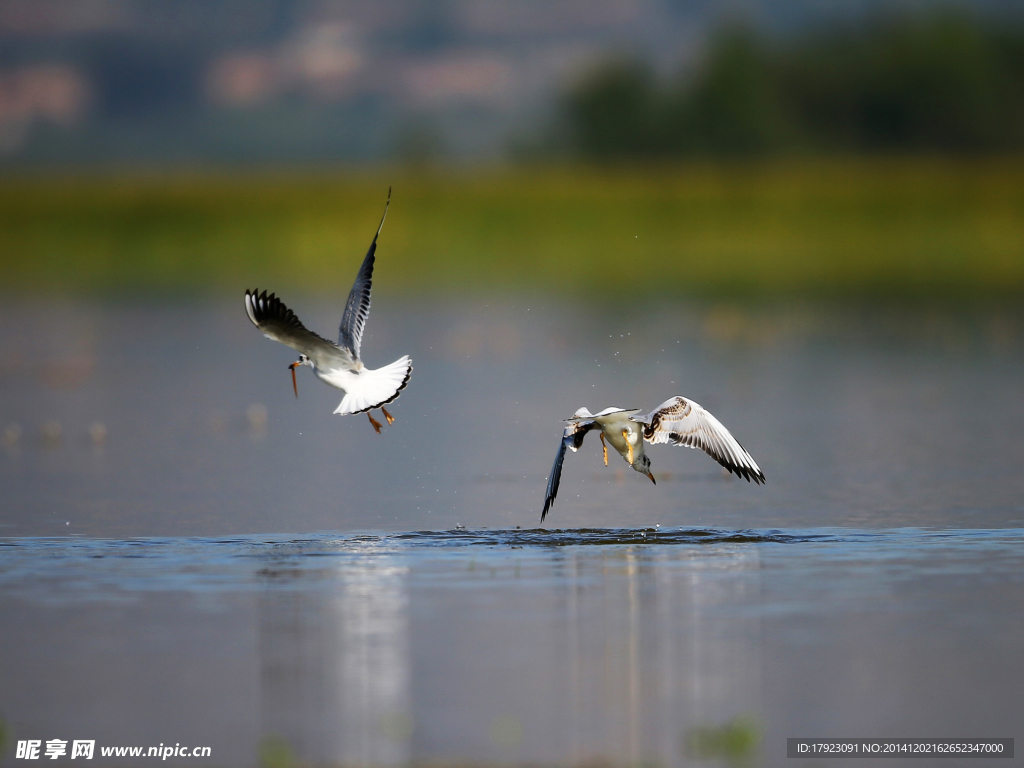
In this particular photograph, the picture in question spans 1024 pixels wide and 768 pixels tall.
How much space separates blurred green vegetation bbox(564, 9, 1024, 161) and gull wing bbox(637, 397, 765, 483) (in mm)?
122624

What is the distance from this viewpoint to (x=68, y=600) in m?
10.3

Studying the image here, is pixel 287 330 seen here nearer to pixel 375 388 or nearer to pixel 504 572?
pixel 375 388

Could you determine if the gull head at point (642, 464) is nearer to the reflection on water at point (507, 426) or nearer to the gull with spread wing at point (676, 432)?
the gull with spread wing at point (676, 432)

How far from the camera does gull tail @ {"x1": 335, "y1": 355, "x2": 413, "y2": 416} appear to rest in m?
12.3

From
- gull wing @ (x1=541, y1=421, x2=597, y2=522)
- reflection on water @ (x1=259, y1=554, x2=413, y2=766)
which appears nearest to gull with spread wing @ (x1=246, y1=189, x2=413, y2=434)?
gull wing @ (x1=541, y1=421, x2=597, y2=522)

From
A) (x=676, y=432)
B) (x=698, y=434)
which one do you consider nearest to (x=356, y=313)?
(x=676, y=432)

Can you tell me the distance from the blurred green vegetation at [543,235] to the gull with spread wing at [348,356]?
27041mm

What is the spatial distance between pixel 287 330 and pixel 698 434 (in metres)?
2.92

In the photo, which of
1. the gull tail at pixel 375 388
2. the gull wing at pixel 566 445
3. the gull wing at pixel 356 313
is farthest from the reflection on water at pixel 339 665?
the gull wing at pixel 356 313

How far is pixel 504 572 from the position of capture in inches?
434

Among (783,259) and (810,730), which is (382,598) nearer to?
(810,730)

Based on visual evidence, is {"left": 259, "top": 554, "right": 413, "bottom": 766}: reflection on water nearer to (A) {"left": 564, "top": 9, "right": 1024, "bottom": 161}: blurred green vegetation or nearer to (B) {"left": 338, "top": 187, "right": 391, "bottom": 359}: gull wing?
(B) {"left": 338, "top": 187, "right": 391, "bottom": 359}: gull wing

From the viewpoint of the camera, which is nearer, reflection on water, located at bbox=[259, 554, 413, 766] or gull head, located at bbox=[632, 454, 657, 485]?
reflection on water, located at bbox=[259, 554, 413, 766]

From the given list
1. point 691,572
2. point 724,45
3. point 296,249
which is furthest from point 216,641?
point 724,45
